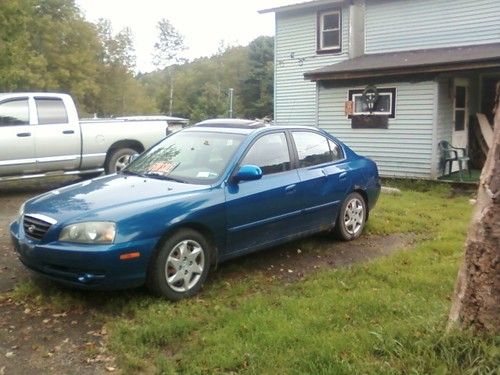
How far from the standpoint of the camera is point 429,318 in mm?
3711

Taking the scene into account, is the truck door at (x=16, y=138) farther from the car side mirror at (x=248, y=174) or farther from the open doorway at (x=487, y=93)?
the open doorway at (x=487, y=93)

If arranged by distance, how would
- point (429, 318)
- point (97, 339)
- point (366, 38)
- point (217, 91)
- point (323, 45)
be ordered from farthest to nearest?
point (217, 91) → point (323, 45) → point (366, 38) → point (97, 339) → point (429, 318)

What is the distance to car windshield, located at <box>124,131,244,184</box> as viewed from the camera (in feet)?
17.4

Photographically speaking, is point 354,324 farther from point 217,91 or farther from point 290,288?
point 217,91

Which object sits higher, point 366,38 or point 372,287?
point 366,38

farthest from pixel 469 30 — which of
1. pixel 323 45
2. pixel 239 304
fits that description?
pixel 239 304

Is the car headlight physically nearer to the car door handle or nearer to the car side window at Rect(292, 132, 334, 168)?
the car door handle

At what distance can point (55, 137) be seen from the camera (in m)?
9.69

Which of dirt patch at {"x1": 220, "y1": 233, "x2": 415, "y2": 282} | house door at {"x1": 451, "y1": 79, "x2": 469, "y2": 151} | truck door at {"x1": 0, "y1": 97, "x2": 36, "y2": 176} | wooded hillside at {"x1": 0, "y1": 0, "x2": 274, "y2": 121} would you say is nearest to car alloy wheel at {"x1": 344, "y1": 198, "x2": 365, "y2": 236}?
dirt patch at {"x1": 220, "y1": 233, "x2": 415, "y2": 282}

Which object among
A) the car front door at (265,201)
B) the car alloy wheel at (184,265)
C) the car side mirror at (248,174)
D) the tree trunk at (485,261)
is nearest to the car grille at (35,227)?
the car alloy wheel at (184,265)

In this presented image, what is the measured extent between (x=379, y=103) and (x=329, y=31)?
18.6ft

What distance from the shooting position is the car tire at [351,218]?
6.68 meters

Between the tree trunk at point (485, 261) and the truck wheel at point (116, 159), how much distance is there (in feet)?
26.8

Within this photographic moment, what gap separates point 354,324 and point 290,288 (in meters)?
1.06
